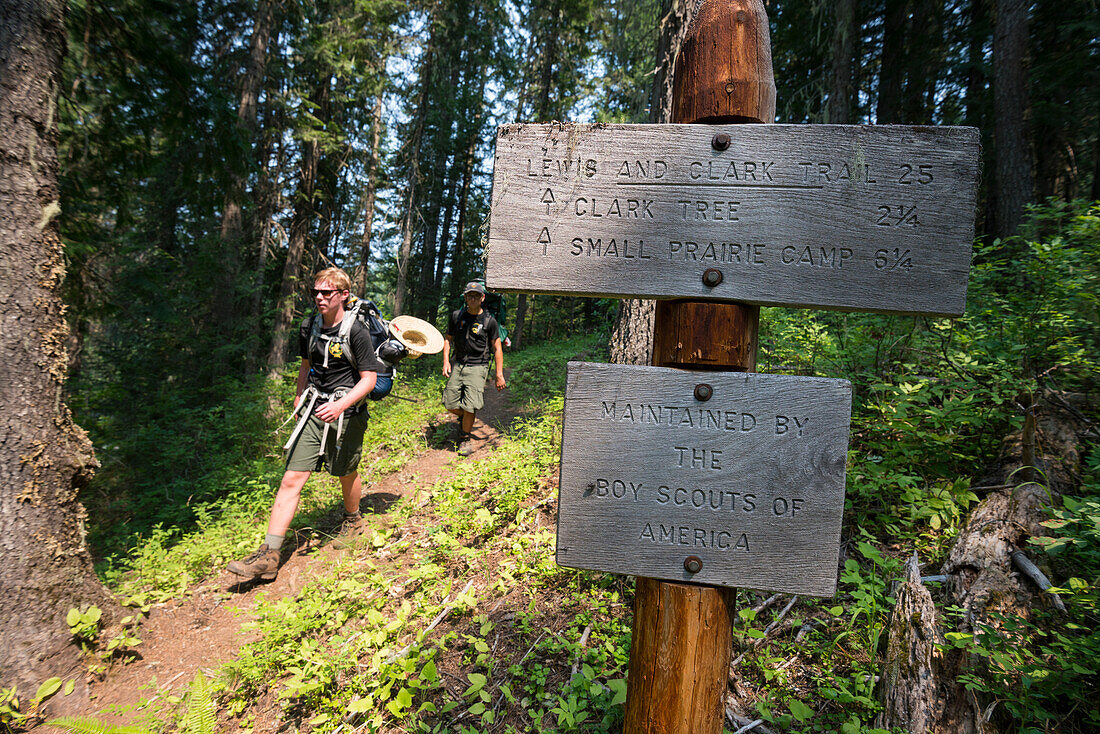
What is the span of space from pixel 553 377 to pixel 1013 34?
29.8ft

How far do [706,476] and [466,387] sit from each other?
5.62m

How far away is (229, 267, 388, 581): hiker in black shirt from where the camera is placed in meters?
3.90

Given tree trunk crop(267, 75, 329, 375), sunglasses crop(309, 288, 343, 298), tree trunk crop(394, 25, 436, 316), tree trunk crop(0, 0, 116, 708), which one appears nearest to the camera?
tree trunk crop(0, 0, 116, 708)

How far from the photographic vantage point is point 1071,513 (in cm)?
232

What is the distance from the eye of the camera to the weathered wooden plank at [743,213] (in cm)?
129

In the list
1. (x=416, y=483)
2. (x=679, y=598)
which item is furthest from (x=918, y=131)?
(x=416, y=483)

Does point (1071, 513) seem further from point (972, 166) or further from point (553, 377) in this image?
point (553, 377)

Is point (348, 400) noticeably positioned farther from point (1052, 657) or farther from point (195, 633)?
point (1052, 657)

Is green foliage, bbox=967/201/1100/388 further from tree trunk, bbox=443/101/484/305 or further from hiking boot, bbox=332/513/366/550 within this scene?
tree trunk, bbox=443/101/484/305

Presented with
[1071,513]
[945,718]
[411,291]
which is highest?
[411,291]

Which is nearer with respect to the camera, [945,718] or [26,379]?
[945,718]

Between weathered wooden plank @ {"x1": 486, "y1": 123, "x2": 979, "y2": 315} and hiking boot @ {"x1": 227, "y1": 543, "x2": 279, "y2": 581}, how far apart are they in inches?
147

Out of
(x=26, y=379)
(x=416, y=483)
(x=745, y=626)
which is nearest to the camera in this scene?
(x=745, y=626)

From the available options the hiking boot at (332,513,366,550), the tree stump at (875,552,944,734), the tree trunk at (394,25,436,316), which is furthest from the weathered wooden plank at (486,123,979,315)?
the tree trunk at (394,25,436,316)
